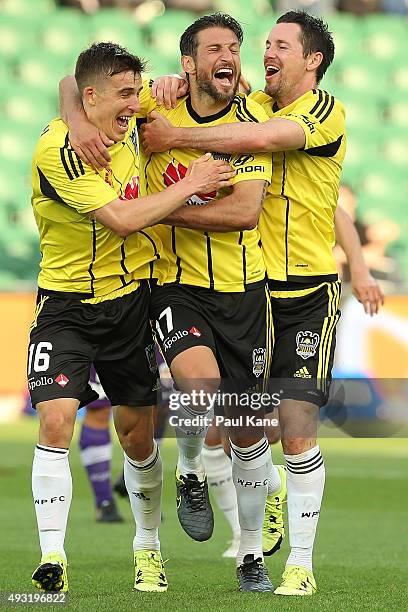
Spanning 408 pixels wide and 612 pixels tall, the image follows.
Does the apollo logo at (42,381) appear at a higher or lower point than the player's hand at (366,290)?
lower

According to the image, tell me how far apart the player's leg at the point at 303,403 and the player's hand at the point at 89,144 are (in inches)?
47.0

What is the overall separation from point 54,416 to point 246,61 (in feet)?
48.0

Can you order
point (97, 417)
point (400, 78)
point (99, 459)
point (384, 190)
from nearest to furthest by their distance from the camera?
point (99, 459) → point (97, 417) → point (384, 190) → point (400, 78)

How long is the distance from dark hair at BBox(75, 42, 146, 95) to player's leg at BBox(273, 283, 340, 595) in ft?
4.56

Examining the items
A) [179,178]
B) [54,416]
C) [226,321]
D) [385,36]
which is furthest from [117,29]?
[54,416]

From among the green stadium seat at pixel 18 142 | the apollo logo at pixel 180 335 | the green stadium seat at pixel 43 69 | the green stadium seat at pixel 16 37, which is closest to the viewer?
the apollo logo at pixel 180 335

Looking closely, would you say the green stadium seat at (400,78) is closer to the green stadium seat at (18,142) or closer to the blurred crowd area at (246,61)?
the blurred crowd area at (246,61)

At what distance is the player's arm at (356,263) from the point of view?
282 inches

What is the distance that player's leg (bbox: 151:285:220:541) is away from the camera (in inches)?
223

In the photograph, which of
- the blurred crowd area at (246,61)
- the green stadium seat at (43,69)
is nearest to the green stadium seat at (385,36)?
the blurred crowd area at (246,61)

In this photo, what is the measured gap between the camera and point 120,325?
5.81 metres

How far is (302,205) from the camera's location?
6.08 m

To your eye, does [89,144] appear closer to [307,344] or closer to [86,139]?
[86,139]

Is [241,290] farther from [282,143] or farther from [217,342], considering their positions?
[282,143]
